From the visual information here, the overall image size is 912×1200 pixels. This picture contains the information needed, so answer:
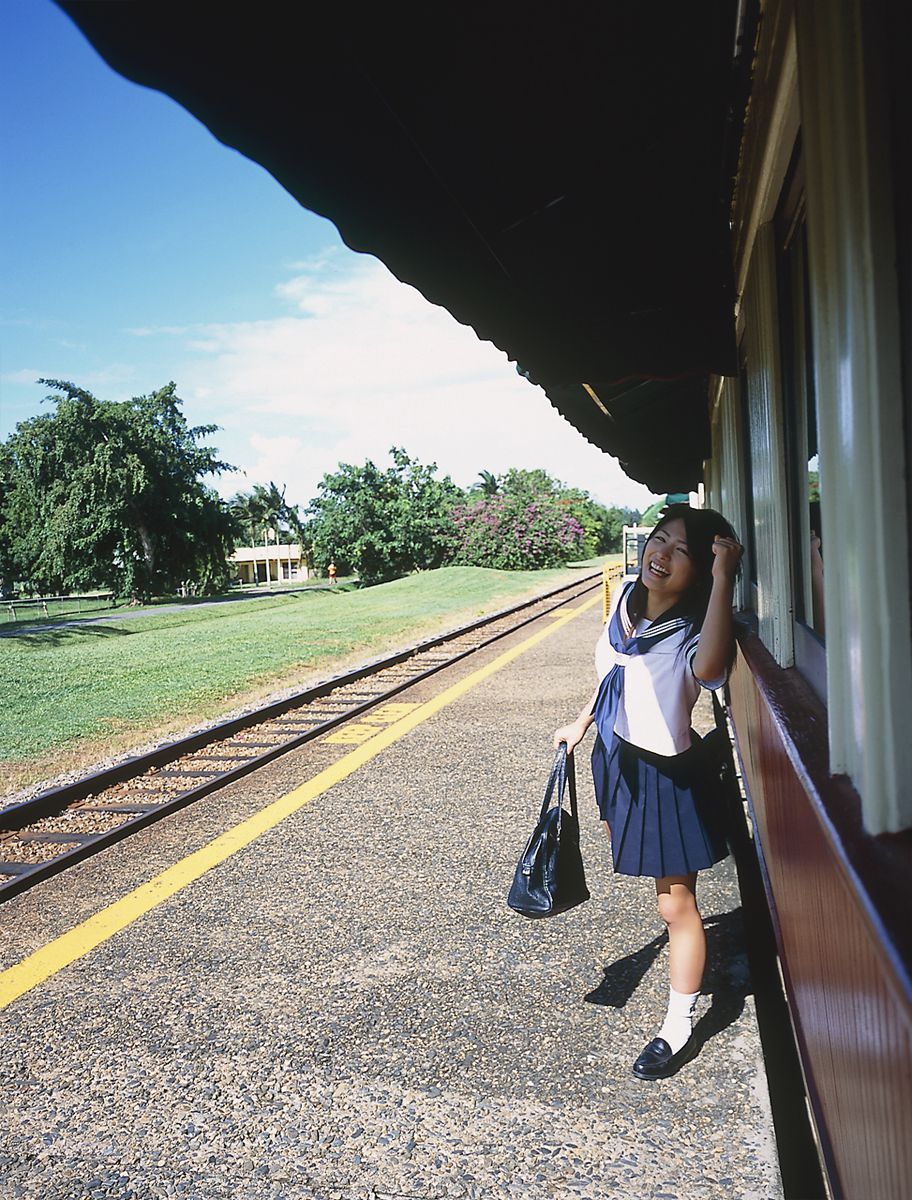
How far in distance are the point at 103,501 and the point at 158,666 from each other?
3326 cm

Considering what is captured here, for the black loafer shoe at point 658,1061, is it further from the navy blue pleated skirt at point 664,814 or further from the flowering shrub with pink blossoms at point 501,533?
the flowering shrub with pink blossoms at point 501,533

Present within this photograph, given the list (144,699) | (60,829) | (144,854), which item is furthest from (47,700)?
(144,854)

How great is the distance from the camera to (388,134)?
1879mm

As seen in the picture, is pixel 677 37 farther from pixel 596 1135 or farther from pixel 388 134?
pixel 596 1135

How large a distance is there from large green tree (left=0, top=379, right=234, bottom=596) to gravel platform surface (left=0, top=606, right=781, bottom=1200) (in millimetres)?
41912

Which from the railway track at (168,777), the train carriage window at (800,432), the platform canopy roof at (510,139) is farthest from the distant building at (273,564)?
the train carriage window at (800,432)

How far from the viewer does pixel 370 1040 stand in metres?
3.03

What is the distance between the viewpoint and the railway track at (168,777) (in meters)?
5.10

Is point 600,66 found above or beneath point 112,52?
above

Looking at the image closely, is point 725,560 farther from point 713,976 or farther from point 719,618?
point 713,976

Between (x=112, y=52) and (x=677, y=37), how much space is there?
1.33 m

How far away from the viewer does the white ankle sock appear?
9.15 ft

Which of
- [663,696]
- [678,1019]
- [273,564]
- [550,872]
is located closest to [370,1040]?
[550,872]

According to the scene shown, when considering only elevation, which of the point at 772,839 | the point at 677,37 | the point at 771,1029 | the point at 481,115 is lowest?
the point at 771,1029
